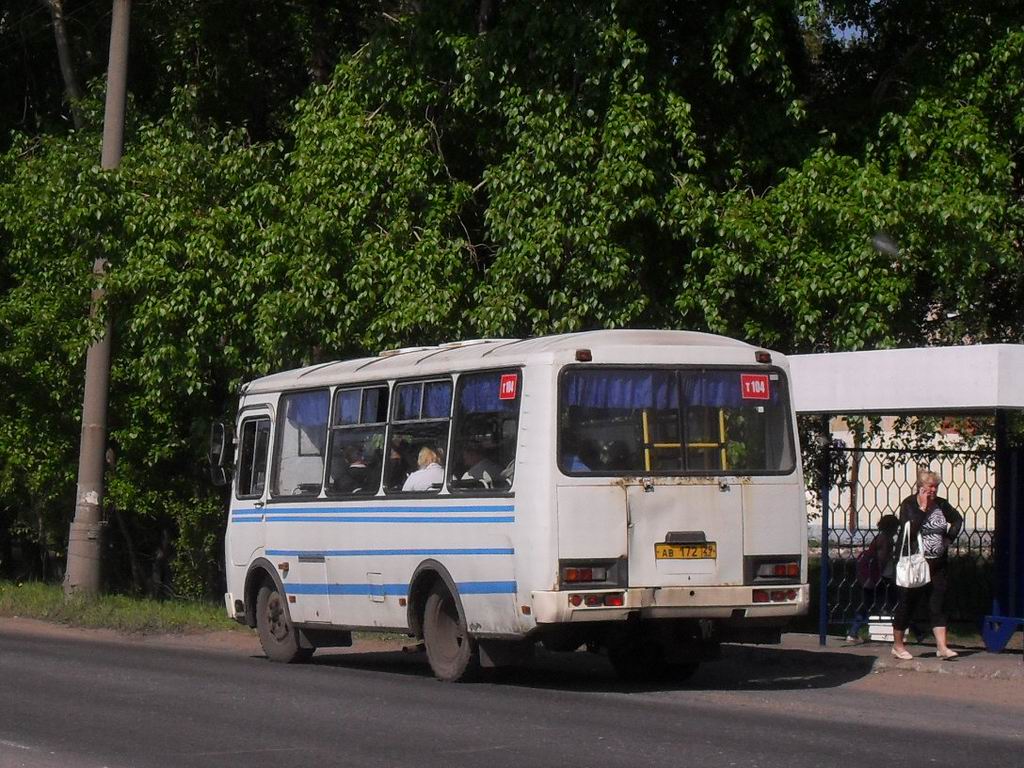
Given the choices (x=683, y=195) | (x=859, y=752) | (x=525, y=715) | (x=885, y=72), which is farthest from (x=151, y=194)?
(x=859, y=752)

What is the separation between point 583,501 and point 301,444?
4436 millimetres

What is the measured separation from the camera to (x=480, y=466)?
13.8m

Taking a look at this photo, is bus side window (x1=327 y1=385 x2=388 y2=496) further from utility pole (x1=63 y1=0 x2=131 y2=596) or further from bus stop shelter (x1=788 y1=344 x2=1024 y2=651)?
utility pole (x1=63 y1=0 x2=131 y2=596)

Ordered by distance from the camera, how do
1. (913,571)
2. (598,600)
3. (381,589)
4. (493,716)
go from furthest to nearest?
1. (913,571)
2. (381,589)
3. (598,600)
4. (493,716)

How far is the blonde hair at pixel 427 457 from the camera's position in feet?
47.1

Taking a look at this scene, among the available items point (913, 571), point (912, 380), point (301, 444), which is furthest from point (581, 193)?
point (913, 571)

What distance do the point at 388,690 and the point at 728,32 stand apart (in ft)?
26.8

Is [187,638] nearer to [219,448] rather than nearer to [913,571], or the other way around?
[219,448]

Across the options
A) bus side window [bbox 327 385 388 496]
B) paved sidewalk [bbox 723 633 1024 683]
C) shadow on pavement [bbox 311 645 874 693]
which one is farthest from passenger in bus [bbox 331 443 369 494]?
paved sidewalk [bbox 723 633 1024 683]

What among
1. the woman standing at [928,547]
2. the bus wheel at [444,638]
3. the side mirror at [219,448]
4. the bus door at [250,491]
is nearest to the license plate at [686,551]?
the bus wheel at [444,638]

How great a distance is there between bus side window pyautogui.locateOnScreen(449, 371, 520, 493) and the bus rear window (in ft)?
1.80

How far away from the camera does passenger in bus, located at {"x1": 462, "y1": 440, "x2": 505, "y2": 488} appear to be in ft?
44.5

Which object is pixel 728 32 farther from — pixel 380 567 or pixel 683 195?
pixel 380 567

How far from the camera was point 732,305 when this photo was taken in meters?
19.0
